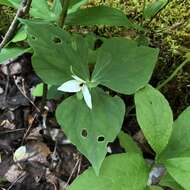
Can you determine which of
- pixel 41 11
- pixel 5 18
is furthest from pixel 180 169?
pixel 5 18

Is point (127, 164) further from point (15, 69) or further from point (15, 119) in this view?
point (15, 69)

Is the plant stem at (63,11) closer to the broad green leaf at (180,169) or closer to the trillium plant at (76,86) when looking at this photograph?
the trillium plant at (76,86)

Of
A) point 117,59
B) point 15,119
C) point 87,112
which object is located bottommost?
point 15,119

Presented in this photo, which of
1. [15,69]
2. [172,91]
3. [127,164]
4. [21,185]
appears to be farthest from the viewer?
[15,69]

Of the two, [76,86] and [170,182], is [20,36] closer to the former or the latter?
[76,86]

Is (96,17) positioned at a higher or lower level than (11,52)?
higher

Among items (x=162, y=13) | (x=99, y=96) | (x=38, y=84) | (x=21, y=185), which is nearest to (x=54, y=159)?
(x=21, y=185)

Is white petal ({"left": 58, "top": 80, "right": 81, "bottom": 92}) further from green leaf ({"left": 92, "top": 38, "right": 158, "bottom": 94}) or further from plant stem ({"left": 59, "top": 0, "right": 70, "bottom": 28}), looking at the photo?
plant stem ({"left": 59, "top": 0, "right": 70, "bottom": 28})

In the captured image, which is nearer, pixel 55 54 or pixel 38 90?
pixel 55 54

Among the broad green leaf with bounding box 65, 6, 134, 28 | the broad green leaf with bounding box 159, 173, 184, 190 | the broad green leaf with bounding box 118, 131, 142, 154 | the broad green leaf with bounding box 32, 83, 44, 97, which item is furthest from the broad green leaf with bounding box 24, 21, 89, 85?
the broad green leaf with bounding box 32, 83, 44, 97
